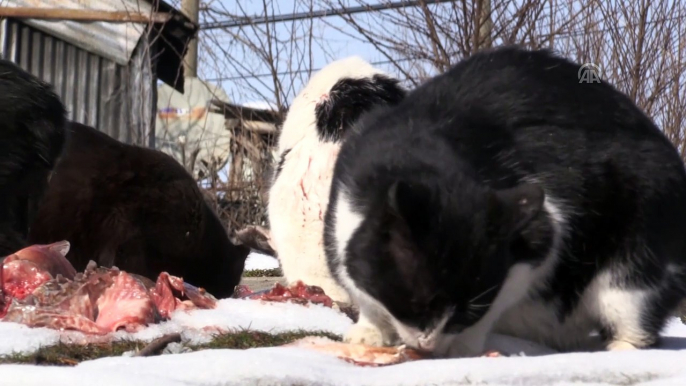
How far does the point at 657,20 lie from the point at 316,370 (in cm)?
523

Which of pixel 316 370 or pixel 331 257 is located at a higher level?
pixel 331 257

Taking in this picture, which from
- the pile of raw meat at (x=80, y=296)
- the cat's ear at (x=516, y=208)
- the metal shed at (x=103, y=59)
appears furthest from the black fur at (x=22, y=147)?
the metal shed at (x=103, y=59)

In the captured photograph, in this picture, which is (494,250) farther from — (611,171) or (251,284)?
(251,284)

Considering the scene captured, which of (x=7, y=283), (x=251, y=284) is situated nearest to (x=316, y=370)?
(x=7, y=283)

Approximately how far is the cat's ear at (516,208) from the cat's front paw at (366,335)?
685mm

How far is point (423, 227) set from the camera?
2.77m

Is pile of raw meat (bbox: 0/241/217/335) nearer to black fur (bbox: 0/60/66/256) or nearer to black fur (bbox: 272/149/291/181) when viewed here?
black fur (bbox: 0/60/66/256)

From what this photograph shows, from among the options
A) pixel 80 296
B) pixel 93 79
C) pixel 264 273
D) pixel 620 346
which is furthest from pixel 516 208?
pixel 93 79

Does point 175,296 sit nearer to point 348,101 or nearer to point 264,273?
point 348,101

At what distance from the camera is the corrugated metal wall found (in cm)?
984

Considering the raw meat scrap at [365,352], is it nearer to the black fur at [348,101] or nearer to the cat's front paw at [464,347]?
the cat's front paw at [464,347]

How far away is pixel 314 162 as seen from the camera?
16.5 feet

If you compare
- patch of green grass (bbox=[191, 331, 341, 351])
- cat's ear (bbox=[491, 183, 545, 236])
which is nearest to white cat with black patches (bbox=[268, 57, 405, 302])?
patch of green grass (bbox=[191, 331, 341, 351])

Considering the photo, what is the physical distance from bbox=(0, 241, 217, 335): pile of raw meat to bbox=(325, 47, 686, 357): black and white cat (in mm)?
896
